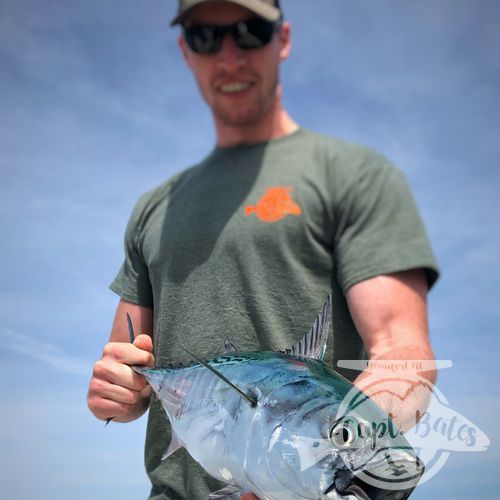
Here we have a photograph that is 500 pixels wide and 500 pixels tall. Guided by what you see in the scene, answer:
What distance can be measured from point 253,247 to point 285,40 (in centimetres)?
157

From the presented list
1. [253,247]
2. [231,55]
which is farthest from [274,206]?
[231,55]

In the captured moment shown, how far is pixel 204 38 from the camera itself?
3.24m

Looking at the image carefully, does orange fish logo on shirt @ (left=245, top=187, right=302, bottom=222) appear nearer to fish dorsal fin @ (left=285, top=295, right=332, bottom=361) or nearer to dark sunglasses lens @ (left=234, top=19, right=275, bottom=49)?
dark sunglasses lens @ (left=234, top=19, right=275, bottom=49)

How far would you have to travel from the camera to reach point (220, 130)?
3.51 metres

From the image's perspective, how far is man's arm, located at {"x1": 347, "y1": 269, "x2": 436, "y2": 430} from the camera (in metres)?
2.26

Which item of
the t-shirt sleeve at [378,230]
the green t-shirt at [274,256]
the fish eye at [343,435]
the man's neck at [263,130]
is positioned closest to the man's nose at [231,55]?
the man's neck at [263,130]

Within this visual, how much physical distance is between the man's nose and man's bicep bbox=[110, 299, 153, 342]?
1449 millimetres

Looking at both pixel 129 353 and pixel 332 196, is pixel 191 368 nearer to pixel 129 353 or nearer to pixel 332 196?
pixel 129 353

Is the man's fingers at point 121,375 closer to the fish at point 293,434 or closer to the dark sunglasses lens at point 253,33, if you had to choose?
the fish at point 293,434

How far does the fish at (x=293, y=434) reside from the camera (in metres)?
1.33

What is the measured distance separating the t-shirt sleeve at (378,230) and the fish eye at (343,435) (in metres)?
1.19

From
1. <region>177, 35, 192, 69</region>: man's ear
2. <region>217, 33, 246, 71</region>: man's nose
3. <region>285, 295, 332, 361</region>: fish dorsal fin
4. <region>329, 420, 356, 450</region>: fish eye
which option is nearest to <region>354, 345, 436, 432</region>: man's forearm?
<region>285, 295, 332, 361</region>: fish dorsal fin

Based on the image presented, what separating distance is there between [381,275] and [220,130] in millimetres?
1504

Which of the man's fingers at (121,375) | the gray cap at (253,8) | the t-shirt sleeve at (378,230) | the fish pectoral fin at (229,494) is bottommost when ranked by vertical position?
the fish pectoral fin at (229,494)
